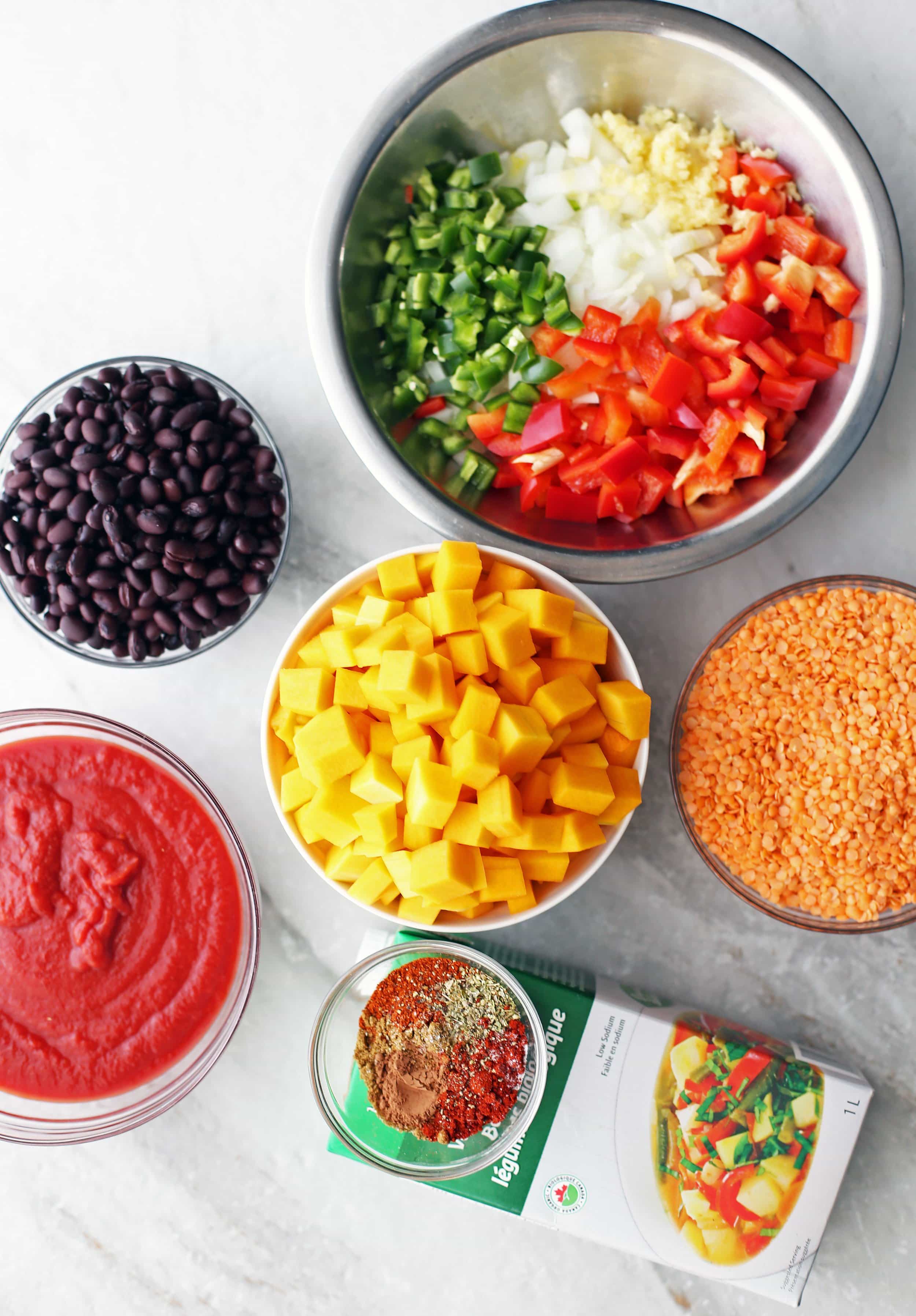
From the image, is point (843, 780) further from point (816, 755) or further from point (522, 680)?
point (522, 680)

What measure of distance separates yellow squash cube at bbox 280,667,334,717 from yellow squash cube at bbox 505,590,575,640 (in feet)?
1.11

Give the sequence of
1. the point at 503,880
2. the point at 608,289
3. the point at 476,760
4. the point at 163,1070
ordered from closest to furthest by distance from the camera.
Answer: the point at 476,760, the point at 503,880, the point at 608,289, the point at 163,1070

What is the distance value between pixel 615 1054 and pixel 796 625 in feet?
2.85

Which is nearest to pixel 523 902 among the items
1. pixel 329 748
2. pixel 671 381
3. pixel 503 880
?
pixel 503 880

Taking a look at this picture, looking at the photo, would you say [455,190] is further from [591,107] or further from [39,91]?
[39,91]

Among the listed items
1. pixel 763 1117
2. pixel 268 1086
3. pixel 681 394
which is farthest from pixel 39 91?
pixel 763 1117

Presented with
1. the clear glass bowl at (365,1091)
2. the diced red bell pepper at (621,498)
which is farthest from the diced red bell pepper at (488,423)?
the clear glass bowl at (365,1091)

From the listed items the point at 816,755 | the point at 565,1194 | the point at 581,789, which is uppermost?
the point at 581,789

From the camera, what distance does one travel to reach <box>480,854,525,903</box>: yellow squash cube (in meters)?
1.49

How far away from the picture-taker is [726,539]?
1506mm

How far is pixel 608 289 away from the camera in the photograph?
1.60 metres

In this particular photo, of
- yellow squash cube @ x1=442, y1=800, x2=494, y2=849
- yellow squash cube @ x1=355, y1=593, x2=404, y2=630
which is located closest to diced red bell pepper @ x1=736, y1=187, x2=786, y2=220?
yellow squash cube @ x1=355, y1=593, x2=404, y2=630

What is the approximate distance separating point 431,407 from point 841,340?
0.73 meters

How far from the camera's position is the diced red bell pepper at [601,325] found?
1566mm
